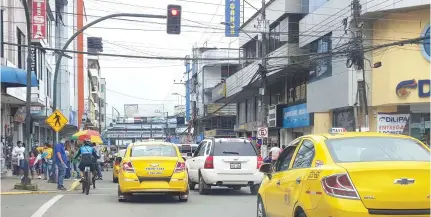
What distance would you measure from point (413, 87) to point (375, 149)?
1888 cm

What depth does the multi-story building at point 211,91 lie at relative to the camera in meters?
67.3

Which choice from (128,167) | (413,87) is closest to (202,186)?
(128,167)

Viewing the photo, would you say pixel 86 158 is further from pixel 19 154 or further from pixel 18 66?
pixel 18 66

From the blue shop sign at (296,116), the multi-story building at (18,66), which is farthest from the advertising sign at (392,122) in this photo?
the multi-story building at (18,66)

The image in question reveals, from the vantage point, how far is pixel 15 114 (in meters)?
28.4

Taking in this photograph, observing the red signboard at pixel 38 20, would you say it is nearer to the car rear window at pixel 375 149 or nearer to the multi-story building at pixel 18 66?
the multi-story building at pixel 18 66

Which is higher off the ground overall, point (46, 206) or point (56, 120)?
point (56, 120)

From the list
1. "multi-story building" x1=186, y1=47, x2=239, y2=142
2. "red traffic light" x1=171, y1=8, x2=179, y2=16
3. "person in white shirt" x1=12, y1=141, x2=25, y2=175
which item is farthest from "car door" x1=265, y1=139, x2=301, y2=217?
"multi-story building" x1=186, y1=47, x2=239, y2=142

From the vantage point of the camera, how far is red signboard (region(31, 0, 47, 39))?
2753 centimetres

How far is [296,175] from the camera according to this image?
6969mm

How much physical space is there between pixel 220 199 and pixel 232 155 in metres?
1.77

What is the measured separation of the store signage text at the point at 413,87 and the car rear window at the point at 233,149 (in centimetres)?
1072

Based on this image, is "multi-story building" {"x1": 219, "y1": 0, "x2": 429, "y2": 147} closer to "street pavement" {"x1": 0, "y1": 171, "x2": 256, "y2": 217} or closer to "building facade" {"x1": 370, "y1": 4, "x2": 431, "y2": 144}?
"building facade" {"x1": 370, "y1": 4, "x2": 431, "y2": 144}

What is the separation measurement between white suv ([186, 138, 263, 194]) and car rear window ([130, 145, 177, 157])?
6.74 ft
